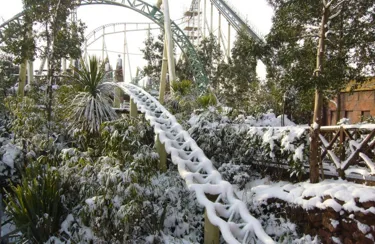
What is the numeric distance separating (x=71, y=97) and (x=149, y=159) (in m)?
3.16

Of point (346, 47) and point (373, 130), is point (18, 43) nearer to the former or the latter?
point (346, 47)

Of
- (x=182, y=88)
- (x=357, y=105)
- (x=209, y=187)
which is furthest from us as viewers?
(x=357, y=105)

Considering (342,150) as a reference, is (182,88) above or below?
above

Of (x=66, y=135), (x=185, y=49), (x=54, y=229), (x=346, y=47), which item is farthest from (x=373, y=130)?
(x=185, y=49)

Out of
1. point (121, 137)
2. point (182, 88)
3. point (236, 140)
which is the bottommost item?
point (236, 140)

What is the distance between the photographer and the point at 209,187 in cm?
398

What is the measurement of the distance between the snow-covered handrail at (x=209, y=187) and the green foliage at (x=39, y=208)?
1.54 meters

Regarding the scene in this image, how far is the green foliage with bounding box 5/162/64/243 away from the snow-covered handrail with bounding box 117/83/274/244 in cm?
154

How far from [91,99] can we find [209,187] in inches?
143

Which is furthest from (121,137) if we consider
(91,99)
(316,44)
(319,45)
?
(316,44)

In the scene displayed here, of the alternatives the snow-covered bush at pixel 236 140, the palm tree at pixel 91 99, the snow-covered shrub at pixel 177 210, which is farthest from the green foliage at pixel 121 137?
the snow-covered bush at pixel 236 140

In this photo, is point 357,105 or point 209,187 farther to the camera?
point 357,105

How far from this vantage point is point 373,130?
467 centimetres

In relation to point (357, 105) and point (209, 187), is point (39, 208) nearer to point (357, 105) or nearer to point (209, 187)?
point (209, 187)
